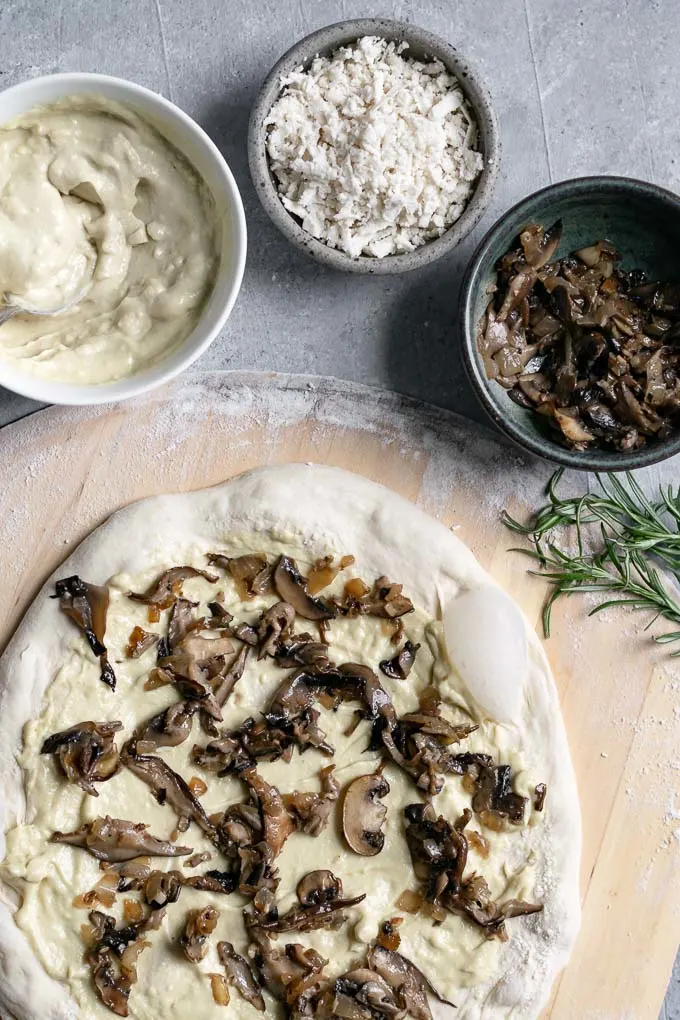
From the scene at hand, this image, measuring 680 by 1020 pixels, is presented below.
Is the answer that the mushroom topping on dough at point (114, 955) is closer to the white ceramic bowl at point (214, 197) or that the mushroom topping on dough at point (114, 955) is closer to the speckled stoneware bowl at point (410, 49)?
the white ceramic bowl at point (214, 197)

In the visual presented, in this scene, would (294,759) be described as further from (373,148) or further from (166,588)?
(373,148)

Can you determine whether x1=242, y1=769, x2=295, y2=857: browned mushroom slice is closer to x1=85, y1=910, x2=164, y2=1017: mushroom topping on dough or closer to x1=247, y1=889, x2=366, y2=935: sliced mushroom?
x1=247, y1=889, x2=366, y2=935: sliced mushroom

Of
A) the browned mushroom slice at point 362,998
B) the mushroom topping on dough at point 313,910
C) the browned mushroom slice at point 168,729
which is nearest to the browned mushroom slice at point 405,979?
the browned mushroom slice at point 362,998

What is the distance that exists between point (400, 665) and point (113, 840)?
92cm

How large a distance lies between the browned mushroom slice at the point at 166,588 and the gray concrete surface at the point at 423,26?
0.67 metres

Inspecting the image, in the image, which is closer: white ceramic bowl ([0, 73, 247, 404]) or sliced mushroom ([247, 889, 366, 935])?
white ceramic bowl ([0, 73, 247, 404])

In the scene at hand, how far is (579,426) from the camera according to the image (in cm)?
273

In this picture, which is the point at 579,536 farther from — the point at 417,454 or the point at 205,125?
the point at 205,125

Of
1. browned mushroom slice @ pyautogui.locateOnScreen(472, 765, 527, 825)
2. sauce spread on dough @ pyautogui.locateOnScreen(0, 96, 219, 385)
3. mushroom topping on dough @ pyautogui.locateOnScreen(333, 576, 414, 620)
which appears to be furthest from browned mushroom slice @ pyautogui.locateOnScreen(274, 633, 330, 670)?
sauce spread on dough @ pyautogui.locateOnScreen(0, 96, 219, 385)

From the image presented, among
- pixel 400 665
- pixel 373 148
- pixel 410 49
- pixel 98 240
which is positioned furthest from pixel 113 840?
pixel 410 49

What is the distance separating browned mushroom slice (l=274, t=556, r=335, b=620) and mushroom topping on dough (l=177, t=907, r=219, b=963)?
2.82 ft

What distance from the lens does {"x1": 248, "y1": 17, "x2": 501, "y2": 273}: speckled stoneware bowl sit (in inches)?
104

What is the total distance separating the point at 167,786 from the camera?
263 cm

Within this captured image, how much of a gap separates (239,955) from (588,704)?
1249 mm
